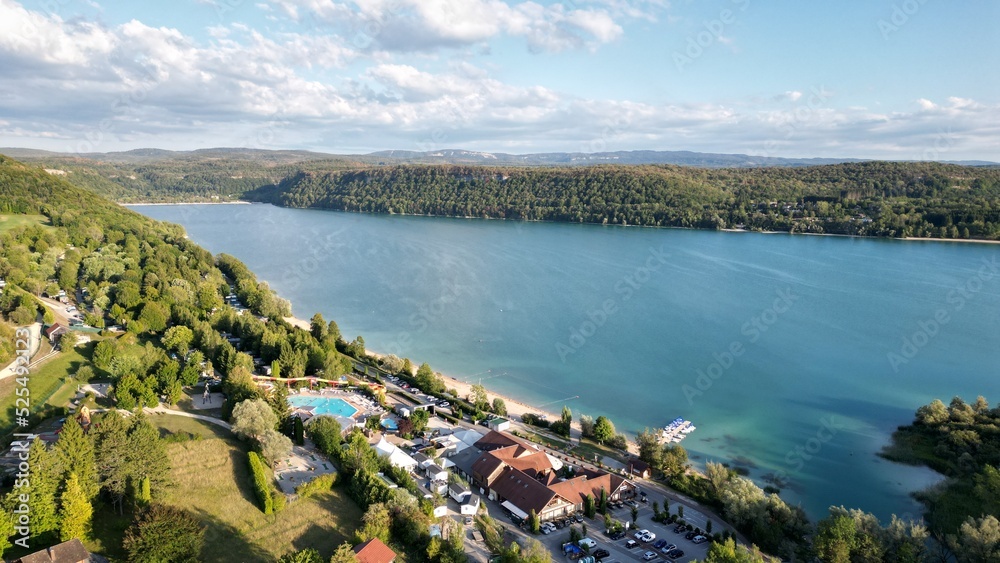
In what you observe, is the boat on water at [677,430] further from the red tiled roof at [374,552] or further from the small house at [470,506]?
the red tiled roof at [374,552]

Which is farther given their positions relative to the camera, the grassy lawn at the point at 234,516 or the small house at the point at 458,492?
the small house at the point at 458,492

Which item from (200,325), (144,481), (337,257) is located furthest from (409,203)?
(144,481)

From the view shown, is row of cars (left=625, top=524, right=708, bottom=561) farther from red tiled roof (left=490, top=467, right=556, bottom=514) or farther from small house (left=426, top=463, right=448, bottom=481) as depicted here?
small house (left=426, top=463, right=448, bottom=481)

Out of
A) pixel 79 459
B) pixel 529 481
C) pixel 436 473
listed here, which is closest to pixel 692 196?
pixel 529 481

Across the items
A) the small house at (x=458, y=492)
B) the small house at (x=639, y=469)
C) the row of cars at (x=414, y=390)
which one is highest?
the small house at (x=458, y=492)

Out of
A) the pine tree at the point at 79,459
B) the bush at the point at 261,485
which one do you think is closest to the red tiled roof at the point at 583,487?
the bush at the point at 261,485

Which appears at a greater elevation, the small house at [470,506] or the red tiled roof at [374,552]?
the red tiled roof at [374,552]

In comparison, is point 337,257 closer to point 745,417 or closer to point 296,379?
point 296,379

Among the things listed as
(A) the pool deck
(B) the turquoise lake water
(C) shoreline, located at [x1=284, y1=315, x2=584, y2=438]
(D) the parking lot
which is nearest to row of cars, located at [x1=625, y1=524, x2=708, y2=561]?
(D) the parking lot
